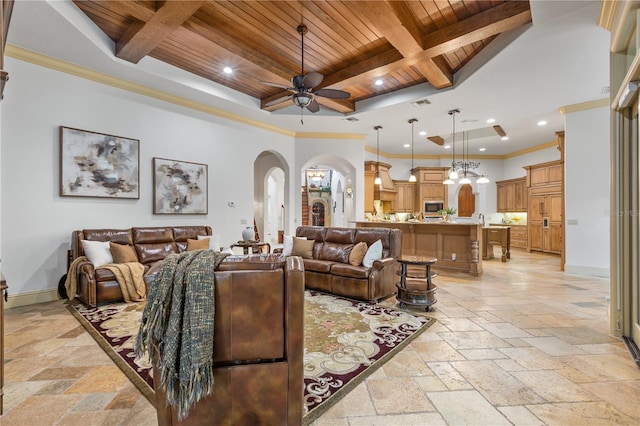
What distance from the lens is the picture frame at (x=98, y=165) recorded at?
13.5ft

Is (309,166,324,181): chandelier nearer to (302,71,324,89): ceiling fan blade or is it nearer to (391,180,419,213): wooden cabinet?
(391,180,419,213): wooden cabinet

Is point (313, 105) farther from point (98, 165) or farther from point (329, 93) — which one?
point (98, 165)

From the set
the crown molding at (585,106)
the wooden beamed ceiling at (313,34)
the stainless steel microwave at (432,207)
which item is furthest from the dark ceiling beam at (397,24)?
the stainless steel microwave at (432,207)

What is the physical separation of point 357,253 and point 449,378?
7.49 ft

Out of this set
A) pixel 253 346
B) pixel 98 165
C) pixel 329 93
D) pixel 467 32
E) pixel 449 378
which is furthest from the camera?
pixel 98 165

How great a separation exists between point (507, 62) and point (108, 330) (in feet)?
19.0

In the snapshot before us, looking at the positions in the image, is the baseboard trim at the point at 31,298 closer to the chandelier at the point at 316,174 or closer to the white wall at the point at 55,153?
the white wall at the point at 55,153

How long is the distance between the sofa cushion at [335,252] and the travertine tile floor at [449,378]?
60.6 inches

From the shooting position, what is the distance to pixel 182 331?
1367mm

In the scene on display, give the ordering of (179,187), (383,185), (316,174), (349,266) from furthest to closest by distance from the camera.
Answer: (316,174) < (383,185) < (179,187) < (349,266)

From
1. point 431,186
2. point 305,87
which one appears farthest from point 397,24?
point 431,186

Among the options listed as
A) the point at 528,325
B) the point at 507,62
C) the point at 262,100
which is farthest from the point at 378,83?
the point at 528,325

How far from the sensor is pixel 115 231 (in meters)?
4.35

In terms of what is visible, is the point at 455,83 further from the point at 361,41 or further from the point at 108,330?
the point at 108,330
